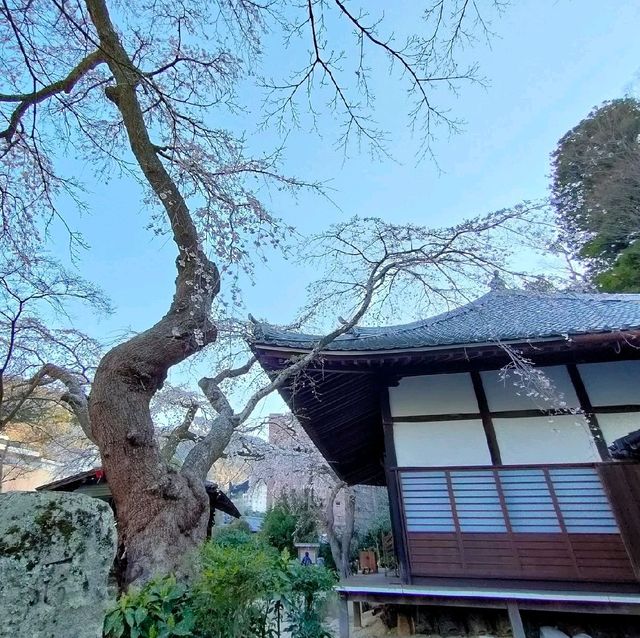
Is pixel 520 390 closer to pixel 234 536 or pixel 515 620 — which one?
pixel 515 620

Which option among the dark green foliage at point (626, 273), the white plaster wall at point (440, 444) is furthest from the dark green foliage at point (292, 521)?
the dark green foliage at point (626, 273)

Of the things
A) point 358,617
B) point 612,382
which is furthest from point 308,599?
point 612,382

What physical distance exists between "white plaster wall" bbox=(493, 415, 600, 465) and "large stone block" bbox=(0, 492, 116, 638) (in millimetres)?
4510

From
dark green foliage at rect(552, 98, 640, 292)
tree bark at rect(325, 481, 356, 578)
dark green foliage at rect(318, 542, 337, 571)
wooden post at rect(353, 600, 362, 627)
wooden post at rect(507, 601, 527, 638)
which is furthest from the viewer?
dark green foliage at rect(318, 542, 337, 571)

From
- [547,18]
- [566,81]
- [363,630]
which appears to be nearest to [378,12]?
[547,18]

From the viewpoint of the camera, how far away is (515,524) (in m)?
4.29

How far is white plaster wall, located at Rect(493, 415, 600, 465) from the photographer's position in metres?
4.46

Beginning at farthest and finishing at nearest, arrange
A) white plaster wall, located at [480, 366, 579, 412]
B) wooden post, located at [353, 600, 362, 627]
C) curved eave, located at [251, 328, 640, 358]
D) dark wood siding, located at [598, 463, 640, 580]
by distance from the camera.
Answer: wooden post, located at [353, 600, 362, 627], white plaster wall, located at [480, 366, 579, 412], curved eave, located at [251, 328, 640, 358], dark wood siding, located at [598, 463, 640, 580]

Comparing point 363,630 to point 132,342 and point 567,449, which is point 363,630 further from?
point 132,342

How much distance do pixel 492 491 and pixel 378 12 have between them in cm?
468

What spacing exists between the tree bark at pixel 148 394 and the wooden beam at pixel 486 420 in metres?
3.32

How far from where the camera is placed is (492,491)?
4465 millimetres

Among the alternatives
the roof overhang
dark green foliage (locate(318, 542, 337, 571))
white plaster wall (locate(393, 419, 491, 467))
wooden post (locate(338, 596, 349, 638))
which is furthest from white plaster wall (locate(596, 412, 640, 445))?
dark green foliage (locate(318, 542, 337, 571))

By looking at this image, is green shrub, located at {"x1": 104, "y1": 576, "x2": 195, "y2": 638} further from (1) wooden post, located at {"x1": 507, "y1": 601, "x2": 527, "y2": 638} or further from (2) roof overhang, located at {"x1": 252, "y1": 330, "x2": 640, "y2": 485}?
(1) wooden post, located at {"x1": 507, "y1": 601, "x2": 527, "y2": 638}
